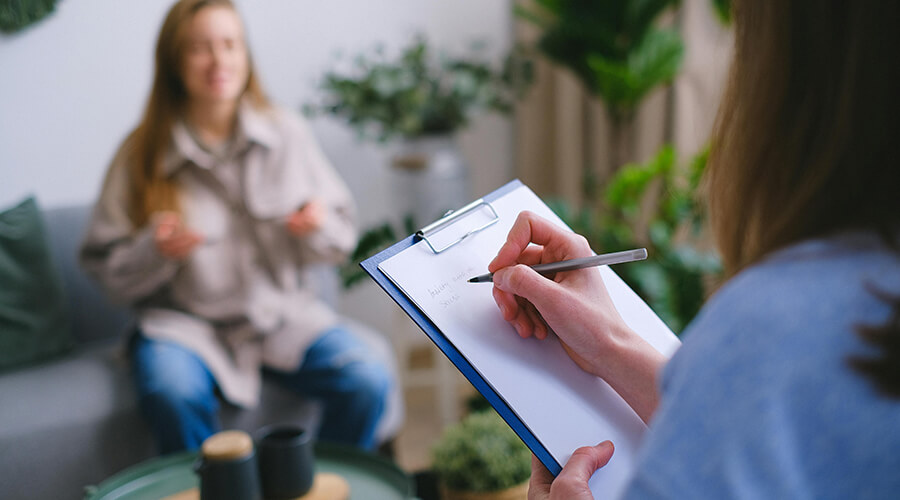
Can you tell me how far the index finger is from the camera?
751mm

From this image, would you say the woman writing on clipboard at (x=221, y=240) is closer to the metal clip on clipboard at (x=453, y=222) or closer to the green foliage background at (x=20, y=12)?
the green foliage background at (x=20, y=12)

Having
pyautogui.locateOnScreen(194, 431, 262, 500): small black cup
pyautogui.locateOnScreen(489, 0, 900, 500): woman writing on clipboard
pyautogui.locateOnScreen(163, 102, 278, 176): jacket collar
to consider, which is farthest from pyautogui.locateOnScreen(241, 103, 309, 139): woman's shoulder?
pyautogui.locateOnScreen(489, 0, 900, 500): woman writing on clipboard

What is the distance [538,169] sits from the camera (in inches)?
119

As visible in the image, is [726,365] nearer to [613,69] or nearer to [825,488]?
[825,488]

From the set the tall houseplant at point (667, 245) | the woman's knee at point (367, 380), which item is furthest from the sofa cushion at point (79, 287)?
the tall houseplant at point (667, 245)

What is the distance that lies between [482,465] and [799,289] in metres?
1.09

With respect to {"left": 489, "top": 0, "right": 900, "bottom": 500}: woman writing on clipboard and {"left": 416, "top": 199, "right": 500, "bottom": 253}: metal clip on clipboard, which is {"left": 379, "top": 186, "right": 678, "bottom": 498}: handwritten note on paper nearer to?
{"left": 416, "top": 199, "right": 500, "bottom": 253}: metal clip on clipboard

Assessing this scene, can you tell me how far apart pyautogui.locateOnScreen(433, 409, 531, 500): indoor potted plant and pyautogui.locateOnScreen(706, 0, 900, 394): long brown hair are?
102cm

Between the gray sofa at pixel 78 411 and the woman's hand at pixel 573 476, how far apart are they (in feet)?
3.60

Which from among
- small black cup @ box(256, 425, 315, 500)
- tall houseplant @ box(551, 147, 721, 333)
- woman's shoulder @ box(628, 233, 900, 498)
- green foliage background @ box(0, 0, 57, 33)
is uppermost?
green foliage background @ box(0, 0, 57, 33)

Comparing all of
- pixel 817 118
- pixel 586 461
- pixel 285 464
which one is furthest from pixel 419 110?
pixel 817 118

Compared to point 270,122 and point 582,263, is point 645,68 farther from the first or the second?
point 582,263

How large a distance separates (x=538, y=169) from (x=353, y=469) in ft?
6.53

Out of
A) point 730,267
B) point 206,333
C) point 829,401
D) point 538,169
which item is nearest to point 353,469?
point 206,333
